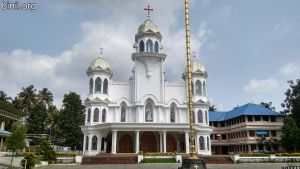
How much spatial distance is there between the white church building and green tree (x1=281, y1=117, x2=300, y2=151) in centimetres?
944

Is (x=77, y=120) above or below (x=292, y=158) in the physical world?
above

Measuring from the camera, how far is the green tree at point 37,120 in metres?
50.2

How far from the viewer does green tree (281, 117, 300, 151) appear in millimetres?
35219

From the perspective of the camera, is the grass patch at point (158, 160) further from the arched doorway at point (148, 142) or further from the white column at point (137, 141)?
the arched doorway at point (148, 142)

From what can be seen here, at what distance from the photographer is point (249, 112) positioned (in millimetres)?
42281

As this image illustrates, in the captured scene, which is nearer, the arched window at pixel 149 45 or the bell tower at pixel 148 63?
the bell tower at pixel 148 63

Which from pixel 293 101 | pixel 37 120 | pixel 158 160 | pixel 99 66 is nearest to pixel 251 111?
pixel 293 101

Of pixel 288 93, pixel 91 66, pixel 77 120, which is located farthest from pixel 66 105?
pixel 288 93

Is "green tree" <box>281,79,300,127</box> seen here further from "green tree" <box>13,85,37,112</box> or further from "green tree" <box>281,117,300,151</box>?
"green tree" <box>13,85,37,112</box>

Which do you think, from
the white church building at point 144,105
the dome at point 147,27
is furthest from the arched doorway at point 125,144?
the dome at point 147,27

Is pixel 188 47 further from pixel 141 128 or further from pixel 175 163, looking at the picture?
pixel 141 128

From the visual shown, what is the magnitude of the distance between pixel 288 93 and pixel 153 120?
828 inches

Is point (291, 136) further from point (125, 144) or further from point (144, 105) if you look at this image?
point (125, 144)

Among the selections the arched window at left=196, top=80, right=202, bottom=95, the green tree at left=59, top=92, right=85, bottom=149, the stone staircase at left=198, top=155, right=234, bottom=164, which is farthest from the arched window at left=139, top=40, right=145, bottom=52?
the green tree at left=59, top=92, right=85, bottom=149
